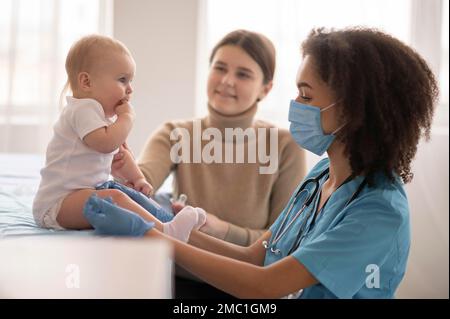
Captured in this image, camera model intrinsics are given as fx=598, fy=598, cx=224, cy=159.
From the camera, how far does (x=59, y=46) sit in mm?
2020

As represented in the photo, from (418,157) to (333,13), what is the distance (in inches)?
31.2

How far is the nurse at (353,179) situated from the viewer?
1016 millimetres

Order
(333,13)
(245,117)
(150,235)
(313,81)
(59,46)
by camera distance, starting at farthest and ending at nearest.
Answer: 1. (333,13)
2. (59,46)
3. (245,117)
4. (313,81)
5. (150,235)

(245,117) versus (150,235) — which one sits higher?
(245,117)

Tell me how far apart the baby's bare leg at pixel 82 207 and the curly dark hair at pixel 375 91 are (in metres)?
0.39

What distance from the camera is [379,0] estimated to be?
8.16 ft

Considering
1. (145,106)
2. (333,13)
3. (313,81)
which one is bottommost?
(145,106)

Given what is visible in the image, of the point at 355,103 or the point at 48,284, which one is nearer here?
the point at 48,284

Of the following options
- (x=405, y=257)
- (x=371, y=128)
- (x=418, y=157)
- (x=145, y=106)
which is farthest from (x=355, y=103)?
(x=418, y=157)

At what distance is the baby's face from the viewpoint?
3.51ft

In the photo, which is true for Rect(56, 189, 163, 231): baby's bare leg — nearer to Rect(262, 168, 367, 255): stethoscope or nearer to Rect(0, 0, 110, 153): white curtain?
Rect(262, 168, 367, 255): stethoscope

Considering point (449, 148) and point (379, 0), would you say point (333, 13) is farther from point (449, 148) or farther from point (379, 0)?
point (449, 148)
